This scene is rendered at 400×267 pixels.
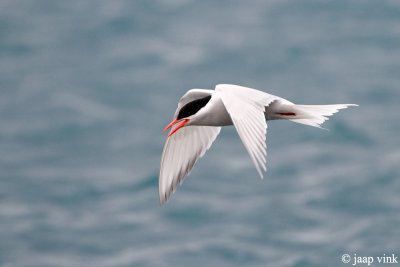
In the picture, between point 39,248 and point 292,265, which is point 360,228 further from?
point 39,248

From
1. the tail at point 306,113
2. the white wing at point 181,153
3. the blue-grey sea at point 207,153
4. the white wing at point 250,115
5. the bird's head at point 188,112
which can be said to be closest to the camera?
the white wing at point 250,115

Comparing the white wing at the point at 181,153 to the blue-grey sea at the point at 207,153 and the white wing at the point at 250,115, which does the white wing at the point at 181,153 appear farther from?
the blue-grey sea at the point at 207,153

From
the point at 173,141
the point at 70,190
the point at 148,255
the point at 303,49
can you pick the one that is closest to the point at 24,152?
the point at 70,190

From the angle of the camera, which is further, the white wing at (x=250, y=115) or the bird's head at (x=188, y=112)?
the bird's head at (x=188, y=112)

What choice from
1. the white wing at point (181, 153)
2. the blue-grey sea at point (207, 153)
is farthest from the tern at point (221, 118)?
the blue-grey sea at point (207, 153)

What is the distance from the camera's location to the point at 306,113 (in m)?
12.1

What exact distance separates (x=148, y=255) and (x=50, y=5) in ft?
55.4

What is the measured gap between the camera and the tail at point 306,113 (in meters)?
12.0

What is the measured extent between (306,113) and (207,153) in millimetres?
34788

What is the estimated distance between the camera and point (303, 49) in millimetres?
55875

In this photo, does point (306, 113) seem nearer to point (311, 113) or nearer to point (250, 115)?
point (311, 113)

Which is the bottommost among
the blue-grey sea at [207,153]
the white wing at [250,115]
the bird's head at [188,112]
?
the white wing at [250,115]

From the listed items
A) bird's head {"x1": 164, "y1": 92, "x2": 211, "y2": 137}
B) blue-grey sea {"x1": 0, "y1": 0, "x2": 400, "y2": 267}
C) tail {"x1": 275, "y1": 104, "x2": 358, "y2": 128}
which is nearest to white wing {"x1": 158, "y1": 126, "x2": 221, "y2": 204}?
bird's head {"x1": 164, "y1": 92, "x2": 211, "y2": 137}

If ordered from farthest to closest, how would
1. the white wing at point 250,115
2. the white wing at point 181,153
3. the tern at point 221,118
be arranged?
the white wing at point 181,153 < the tern at point 221,118 < the white wing at point 250,115
